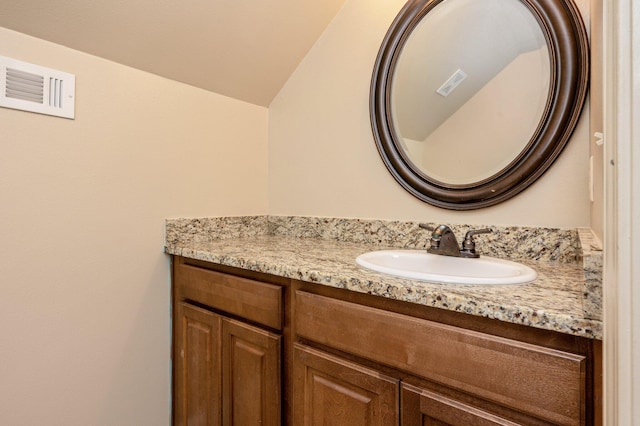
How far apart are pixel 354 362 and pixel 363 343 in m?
0.07

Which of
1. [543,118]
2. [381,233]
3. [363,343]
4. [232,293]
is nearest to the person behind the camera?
[363,343]

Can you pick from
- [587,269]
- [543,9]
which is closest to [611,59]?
[587,269]

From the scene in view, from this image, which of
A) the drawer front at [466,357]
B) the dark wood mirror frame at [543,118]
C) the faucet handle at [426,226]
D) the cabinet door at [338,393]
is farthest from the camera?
the faucet handle at [426,226]

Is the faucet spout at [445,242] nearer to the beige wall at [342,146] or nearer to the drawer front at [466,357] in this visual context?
the beige wall at [342,146]

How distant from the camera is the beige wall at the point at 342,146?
131 centimetres

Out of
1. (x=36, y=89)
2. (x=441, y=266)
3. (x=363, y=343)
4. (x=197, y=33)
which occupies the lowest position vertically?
(x=363, y=343)

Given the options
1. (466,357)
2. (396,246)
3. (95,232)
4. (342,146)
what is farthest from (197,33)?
(466,357)

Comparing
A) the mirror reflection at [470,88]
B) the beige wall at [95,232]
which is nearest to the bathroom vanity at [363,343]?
the beige wall at [95,232]

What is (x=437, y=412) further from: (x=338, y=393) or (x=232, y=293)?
(x=232, y=293)

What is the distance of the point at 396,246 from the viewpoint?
137cm

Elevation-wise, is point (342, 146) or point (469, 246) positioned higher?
point (342, 146)

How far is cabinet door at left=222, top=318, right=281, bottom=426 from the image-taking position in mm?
1032

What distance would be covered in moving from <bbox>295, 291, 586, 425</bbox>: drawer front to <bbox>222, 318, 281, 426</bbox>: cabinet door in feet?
0.72

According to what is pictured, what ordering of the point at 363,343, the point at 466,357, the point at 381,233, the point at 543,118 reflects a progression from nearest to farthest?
the point at 466,357 < the point at 363,343 < the point at 543,118 < the point at 381,233
